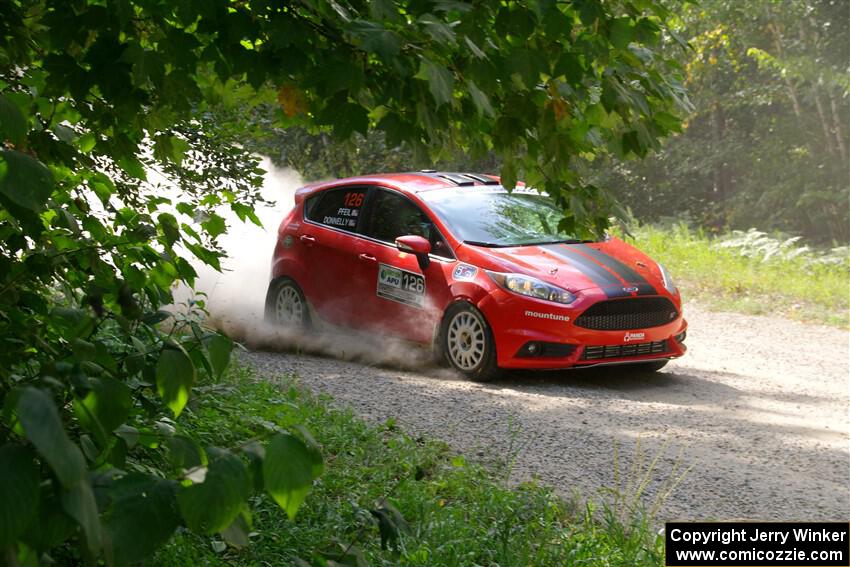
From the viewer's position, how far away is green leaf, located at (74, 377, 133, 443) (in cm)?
187

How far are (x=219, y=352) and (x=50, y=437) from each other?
102 centimetres

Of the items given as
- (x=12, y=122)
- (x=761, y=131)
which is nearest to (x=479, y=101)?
(x=12, y=122)

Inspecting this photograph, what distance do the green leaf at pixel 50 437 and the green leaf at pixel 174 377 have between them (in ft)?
2.50

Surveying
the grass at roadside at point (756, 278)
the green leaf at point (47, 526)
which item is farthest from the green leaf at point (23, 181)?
the grass at roadside at point (756, 278)

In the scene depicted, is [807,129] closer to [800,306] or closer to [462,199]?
[800,306]

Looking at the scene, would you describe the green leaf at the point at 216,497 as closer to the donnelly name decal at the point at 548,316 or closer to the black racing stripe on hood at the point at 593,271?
the donnelly name decal at the point at 548,316

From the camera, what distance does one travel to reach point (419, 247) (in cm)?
964

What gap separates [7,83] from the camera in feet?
13.3

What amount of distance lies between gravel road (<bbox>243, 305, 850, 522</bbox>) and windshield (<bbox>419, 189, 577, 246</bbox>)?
51.2 inches

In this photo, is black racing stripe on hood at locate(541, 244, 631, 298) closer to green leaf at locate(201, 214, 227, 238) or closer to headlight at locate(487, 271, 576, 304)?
headlight at locate(487, 271, 576, 304)

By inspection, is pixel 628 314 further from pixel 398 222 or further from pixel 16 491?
pixel 16 491

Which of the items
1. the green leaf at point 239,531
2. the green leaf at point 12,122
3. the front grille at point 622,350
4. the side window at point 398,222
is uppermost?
the side window at point 398,222

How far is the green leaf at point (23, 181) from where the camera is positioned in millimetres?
1788

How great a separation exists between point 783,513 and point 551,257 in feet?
13.5
